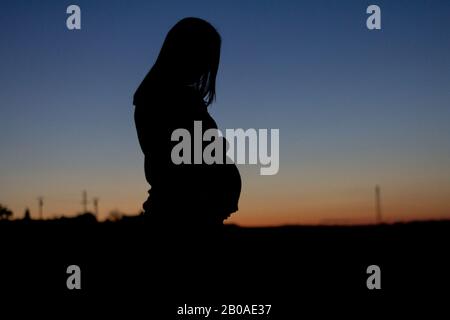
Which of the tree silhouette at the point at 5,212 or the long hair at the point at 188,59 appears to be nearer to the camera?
the long hair at the point at 188,59

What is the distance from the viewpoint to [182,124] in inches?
90.2

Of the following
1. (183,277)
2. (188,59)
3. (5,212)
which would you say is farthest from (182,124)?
(5,212)

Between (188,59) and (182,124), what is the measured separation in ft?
1.03

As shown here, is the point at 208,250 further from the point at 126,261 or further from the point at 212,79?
the point at 212,79

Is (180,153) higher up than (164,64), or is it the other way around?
(164,64)

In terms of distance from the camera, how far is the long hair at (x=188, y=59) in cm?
239

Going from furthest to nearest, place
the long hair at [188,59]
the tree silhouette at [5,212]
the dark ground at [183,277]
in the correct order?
the tree silhouette at [5,212] < the long hair at [188,59] < the dark ground at [183,277]

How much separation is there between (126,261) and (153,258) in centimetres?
15

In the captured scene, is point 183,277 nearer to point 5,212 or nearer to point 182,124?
point 182,124

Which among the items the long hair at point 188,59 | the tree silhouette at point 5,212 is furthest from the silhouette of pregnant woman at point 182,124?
the tree silhouette at point 5,212

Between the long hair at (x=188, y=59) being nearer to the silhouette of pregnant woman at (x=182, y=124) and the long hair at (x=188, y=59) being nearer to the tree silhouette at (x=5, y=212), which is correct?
the silhouette of pregnant woman at (x=182, y=124)

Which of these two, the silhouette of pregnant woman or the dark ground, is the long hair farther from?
the dark ground
